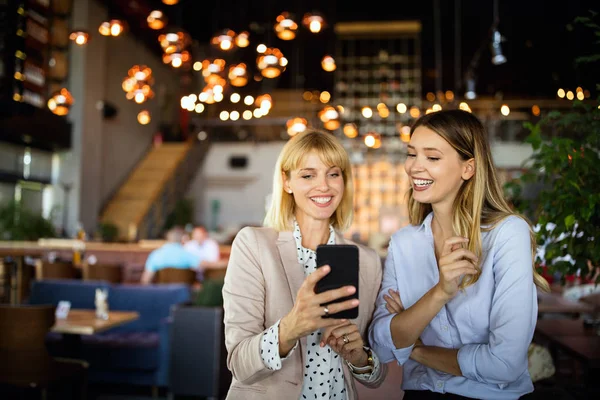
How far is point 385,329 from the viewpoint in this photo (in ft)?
5.19

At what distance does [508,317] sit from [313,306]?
0.55 meters

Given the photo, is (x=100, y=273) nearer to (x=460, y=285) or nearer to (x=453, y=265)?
(x=460, y=285)

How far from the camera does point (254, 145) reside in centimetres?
1642

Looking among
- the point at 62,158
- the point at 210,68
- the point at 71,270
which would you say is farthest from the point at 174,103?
the point at 71,270

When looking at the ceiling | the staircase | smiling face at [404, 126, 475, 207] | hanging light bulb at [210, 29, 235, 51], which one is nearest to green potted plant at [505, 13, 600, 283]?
smiling face at [404, 126, 475, 207]

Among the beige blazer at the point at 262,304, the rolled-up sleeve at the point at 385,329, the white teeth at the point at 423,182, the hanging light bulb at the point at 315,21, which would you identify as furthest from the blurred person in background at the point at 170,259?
the white teeth at the point at 423,182

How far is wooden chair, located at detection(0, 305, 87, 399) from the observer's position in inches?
136

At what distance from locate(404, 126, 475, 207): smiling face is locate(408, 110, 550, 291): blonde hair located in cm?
2

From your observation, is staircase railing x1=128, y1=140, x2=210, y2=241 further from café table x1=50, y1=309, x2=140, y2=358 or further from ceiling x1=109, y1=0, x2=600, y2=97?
café table x1=50, y1=309, x2=140, y2=358

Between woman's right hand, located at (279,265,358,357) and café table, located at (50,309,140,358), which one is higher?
woman's right hand, located at (279,265,358,357)

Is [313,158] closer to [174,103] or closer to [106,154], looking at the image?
[106,154]

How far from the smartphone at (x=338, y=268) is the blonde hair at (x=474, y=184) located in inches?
17.5

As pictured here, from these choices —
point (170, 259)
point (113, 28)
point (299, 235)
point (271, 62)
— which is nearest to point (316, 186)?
point (299, 235)

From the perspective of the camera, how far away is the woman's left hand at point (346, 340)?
1.50 m
